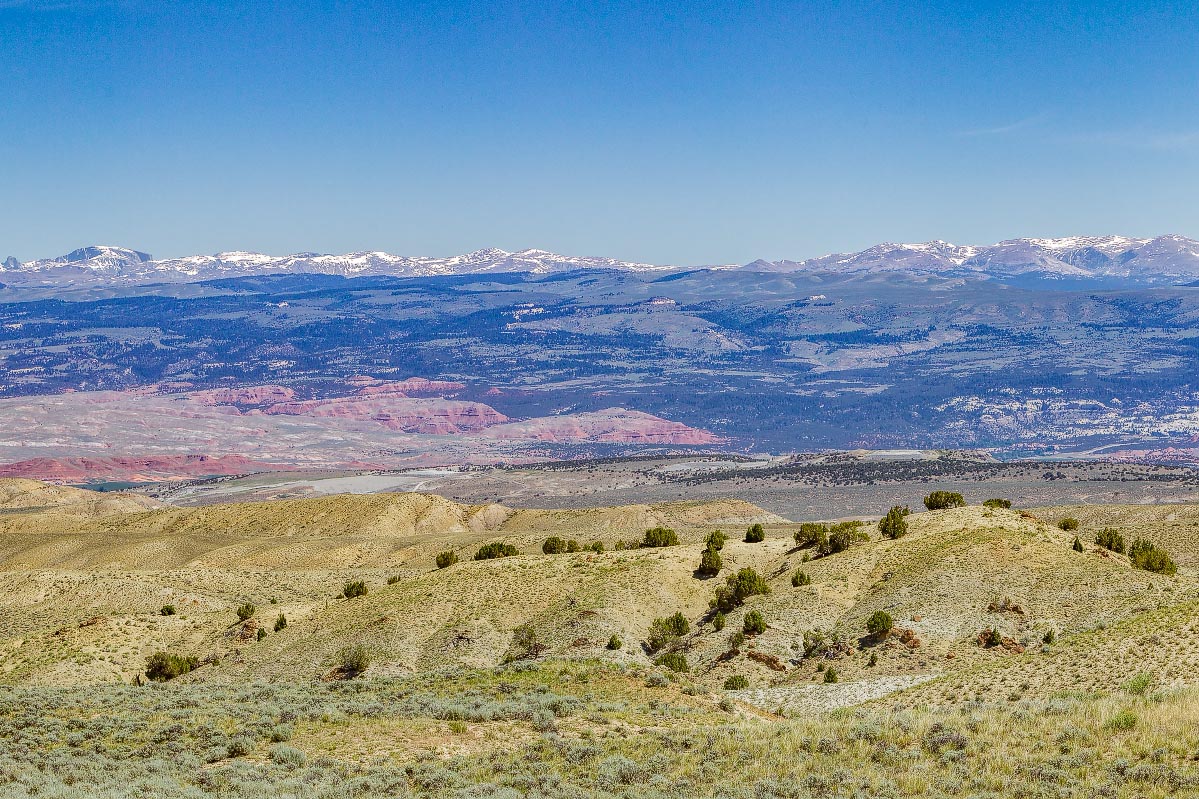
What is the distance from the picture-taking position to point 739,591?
133 feet

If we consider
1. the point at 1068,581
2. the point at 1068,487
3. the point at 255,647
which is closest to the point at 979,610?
the point at 1068,581

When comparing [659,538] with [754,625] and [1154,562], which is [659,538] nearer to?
[754,625]

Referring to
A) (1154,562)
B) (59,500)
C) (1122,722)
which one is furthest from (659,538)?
(59,500)

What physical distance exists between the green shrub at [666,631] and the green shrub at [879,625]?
6400 millimetres

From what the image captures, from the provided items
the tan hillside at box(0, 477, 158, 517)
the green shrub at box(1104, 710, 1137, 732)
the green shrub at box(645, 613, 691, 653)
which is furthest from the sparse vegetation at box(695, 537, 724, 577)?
the tan hillside at box(0, 477, 158, 517)

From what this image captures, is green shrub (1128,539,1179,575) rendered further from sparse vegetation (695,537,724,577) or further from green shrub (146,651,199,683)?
green shrub (146,651,199,683)

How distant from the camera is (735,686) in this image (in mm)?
31734

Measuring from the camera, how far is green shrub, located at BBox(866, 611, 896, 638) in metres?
34.2

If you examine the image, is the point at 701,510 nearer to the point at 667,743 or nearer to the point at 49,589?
the point at 49,589

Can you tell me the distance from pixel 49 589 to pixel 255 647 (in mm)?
18086

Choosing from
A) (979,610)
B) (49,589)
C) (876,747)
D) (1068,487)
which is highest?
(876,747)

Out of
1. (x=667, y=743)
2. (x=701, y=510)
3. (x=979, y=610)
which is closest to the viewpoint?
(x=667, y=743)

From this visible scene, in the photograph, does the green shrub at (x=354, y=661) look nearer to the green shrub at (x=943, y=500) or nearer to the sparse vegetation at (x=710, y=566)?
the sparse vegetation at (x=710, y=566)

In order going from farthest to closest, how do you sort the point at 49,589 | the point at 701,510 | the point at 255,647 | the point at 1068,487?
the point at 1068,487
the point at 701,510
the point at 49,589
the point at 255,647
